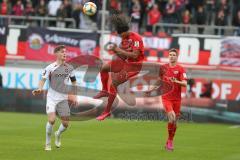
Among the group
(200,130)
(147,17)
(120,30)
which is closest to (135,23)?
(147,17)

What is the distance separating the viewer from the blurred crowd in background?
110ft

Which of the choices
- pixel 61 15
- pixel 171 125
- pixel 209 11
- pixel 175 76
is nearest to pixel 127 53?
pixel 175 76

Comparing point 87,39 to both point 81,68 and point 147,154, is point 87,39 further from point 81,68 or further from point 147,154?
point 147,154

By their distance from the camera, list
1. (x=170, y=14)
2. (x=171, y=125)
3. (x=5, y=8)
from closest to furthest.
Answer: (x=171, y=125), (x=170, y=14), (x=5, y=8)

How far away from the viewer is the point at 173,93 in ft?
60.2

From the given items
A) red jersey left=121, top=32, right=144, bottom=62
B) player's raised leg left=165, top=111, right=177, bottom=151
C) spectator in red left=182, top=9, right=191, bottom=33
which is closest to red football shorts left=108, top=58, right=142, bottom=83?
red jersey left=121, top=32, right=144, bottom=62

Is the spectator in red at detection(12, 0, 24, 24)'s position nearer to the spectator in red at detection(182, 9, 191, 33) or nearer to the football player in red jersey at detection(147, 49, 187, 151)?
the spectator in red at detection(182, 9, 191, 33)

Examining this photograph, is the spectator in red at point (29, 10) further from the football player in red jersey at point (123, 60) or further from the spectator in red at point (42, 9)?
the football player in red jersey at point (123, 60)

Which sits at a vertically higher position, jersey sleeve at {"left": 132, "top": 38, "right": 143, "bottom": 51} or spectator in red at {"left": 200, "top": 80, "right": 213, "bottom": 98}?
jersey sleeve at {"left": 132, "top": 38, "right": 143, "bottom": 51}

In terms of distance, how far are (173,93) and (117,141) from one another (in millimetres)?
2748

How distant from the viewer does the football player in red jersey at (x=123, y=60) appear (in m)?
17.7

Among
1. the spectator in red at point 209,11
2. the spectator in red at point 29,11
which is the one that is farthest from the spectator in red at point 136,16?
the spectator in red at point 29,11

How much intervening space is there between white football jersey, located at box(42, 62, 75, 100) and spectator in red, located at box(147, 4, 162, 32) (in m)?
17.0

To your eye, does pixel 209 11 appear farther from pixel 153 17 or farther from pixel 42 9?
pixel 42 9
